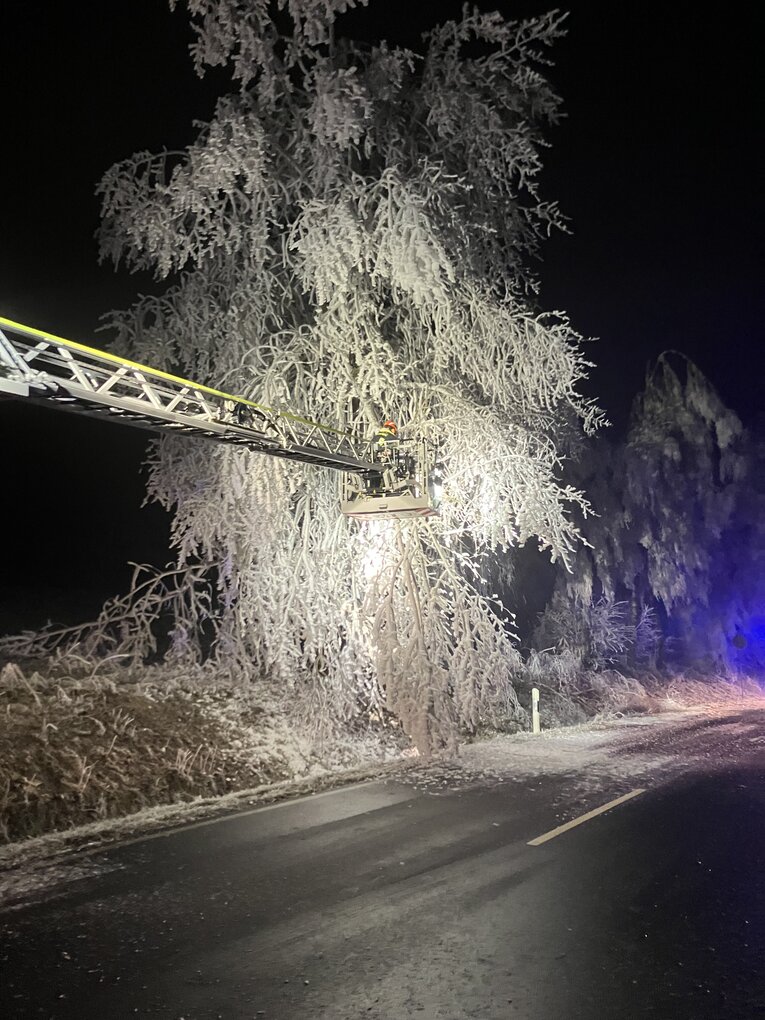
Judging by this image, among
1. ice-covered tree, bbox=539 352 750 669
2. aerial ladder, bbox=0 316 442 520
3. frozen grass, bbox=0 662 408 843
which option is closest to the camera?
aerial ladder, bbox=0 316 442 520

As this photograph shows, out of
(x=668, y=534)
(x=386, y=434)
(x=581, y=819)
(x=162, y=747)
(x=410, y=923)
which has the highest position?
(x=386, y=434)

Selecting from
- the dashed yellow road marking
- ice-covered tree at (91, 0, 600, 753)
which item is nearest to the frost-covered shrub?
ice-covered tree at (91, 0, 600, 753)

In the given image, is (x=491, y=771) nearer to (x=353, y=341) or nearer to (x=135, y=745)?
(x=135, y=745)

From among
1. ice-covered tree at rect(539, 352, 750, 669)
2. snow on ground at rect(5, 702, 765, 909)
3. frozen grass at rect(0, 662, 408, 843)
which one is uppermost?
ice-covered tree at rect(539, 352, 750, 669)

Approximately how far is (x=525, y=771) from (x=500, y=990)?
658cm

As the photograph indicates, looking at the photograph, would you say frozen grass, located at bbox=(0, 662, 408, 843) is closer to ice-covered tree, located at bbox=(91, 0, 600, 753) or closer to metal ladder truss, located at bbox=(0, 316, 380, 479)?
ice-covered tree, located at bbox=(91, 0, 600, 753)

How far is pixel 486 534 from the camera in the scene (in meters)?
12.7

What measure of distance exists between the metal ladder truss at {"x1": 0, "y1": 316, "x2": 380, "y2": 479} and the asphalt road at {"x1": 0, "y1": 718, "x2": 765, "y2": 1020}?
4.07 m

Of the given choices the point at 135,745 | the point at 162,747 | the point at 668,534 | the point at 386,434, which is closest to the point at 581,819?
the point at 162,747

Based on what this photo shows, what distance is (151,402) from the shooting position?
8.37 meters

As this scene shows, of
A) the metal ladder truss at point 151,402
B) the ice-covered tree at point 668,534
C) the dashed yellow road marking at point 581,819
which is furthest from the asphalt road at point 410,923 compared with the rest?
the ice-covered tree at point 668,534

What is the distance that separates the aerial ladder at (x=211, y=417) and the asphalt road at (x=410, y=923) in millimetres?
4087

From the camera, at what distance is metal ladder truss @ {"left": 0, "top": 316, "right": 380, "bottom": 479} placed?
6.95 meters

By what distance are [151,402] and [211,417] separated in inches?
33.0
